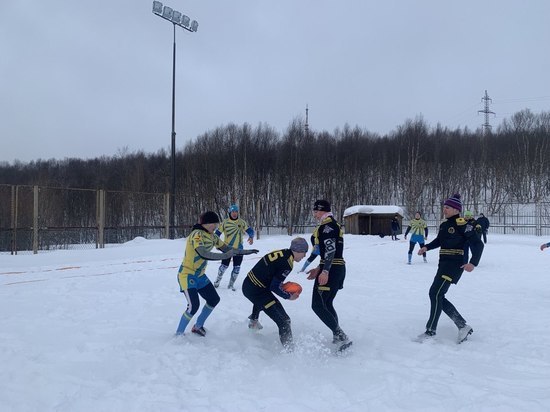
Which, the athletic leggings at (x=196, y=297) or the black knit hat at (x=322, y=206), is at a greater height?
the black knit hat at (x=322, y=206)

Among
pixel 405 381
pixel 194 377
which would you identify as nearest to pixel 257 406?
pixel 194 377

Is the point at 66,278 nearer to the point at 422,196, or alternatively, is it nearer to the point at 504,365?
the point at 504,365

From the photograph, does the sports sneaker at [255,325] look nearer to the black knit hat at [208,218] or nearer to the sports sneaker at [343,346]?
the sports sneaker at [343,346]

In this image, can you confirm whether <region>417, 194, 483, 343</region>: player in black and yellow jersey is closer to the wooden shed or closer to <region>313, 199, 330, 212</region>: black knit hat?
<region>313, 199, 330, 212</region>: black knit hat

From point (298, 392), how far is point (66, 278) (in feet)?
27.3

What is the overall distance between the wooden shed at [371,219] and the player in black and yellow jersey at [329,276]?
27.6m

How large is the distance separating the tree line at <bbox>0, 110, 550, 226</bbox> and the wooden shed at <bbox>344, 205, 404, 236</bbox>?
9.65 meters

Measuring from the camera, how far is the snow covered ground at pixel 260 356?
12.5 ft

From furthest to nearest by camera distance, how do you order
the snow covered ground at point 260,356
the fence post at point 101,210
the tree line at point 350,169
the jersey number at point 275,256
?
1. the tree line at point 350,169
2. the fence post at point 101,210
3. the jersey number at point 275,256
4. the snow covered ground at point 260,356

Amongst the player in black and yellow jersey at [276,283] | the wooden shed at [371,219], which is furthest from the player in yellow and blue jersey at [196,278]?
the wooden shed at [371,219]

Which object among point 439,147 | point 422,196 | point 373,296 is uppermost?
point 439,147

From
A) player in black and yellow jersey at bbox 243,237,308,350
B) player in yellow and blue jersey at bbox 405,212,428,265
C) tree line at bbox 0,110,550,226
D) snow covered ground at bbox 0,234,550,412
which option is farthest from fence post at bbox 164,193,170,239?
tree line at bbox 0,110,550,226

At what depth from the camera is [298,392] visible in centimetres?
400

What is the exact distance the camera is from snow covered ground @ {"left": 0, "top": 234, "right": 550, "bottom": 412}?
382 centimetres
